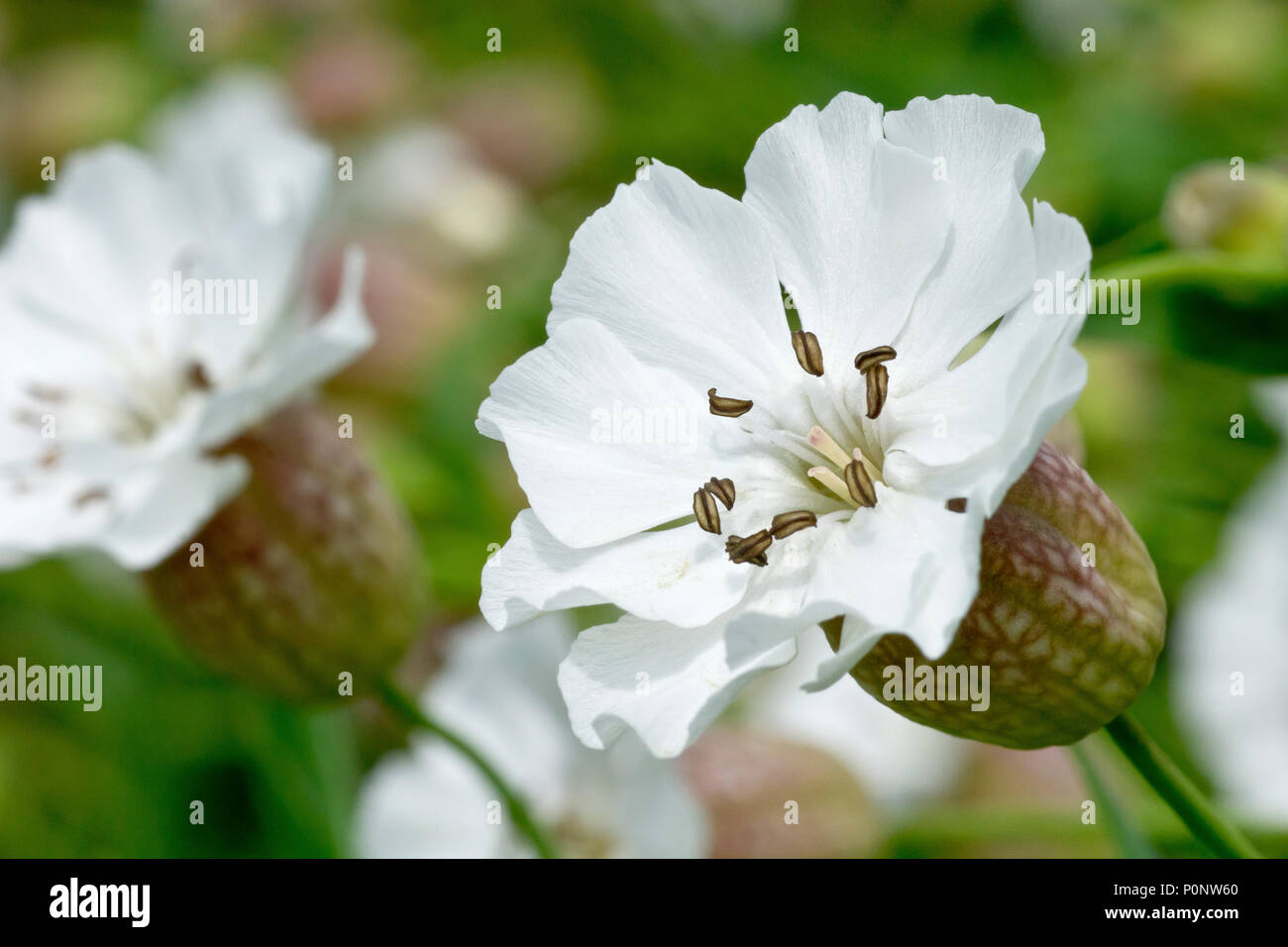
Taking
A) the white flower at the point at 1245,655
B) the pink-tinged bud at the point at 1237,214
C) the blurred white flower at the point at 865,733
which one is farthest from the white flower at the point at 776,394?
the white flower at the point at 1245,655

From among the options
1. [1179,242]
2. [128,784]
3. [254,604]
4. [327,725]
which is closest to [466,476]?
[327,725]

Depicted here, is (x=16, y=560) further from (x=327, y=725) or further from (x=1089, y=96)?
(x=1089, y=96)

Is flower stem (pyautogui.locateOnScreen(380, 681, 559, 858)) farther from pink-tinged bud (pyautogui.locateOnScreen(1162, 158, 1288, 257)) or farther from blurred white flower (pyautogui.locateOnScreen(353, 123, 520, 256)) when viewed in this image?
blurred white flower (pyautogui.locateOnScreen(353, 123, 520, 256))

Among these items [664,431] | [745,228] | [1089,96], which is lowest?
[664,431]

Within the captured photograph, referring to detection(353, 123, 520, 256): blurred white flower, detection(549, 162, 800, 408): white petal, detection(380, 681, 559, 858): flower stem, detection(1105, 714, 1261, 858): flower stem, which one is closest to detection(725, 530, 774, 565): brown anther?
detection(549, 162, 800, 408): white petal

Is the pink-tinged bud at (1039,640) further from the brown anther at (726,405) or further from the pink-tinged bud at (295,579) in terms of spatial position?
the pink-tinged bud at (295,579)

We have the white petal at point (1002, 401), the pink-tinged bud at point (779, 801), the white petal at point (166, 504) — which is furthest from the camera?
the pink-tinged bud at point (779, 801)
